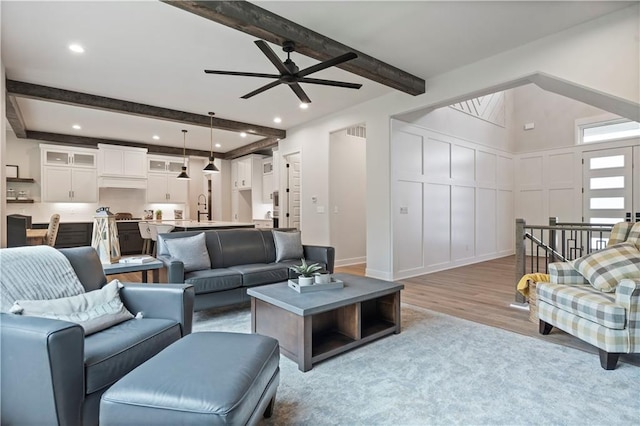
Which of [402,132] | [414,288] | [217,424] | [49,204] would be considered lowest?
[414,288]

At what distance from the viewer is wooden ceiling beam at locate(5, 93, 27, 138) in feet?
16.6

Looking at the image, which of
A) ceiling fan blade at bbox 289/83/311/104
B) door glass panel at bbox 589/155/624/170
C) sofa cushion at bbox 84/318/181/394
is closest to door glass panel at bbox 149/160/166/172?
ceiling fan blade at bbox 289/83/311/104

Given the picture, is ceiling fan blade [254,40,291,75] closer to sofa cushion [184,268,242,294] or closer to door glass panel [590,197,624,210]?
sofa cushion [184,268,242,294]

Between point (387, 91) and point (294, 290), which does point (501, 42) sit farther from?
point (294, 290)

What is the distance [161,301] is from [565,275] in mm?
3235

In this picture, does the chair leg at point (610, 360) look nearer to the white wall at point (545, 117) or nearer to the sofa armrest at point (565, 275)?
the sofa armrest at point (565, 275)

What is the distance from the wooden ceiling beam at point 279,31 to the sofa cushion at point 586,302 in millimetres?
2928

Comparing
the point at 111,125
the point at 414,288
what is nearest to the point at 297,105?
the point at 414,288

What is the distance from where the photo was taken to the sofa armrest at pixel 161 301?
2053mm

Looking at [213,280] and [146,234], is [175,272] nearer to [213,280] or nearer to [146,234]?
[213,280]

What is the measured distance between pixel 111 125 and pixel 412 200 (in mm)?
6254

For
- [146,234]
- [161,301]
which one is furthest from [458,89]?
[146,234]

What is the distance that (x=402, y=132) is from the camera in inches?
208

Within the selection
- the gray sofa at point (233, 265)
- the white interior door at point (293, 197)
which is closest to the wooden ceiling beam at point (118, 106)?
the white interior door at point (293, 197)
